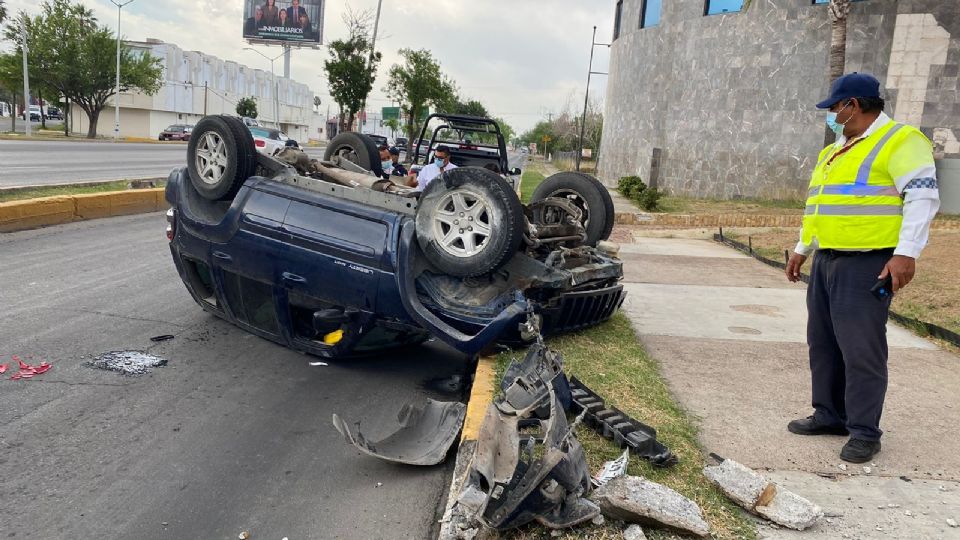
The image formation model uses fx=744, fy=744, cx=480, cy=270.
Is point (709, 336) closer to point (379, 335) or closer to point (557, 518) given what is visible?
point (379, 335)

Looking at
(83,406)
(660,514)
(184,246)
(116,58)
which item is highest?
(116,58)

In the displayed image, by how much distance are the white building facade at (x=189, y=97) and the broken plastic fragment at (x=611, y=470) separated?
53309 millimetres

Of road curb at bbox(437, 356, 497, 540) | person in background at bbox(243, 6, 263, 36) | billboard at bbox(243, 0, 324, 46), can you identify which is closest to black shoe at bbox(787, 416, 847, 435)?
road curb at bbox(437, 356, 497, 540)

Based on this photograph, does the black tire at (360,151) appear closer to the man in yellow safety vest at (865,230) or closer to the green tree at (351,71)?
the man in yellow safety vest at (865,230)

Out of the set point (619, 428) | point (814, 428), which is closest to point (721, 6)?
point (814, 428)

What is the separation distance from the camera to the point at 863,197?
12.6 feet

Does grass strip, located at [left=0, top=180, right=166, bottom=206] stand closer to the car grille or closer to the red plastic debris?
the red plastic debris

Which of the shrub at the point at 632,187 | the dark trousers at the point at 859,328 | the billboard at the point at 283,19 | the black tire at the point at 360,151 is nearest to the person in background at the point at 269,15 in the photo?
the billboard at the point at 283,19

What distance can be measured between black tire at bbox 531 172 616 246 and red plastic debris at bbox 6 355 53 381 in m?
4.05

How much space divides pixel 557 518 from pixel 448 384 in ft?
7.95

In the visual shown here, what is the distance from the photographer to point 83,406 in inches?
174

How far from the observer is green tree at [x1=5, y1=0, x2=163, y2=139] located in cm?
4641

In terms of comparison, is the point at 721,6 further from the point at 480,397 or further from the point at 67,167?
the point at 480,397

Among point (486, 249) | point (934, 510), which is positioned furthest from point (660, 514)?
point (486, 249)
